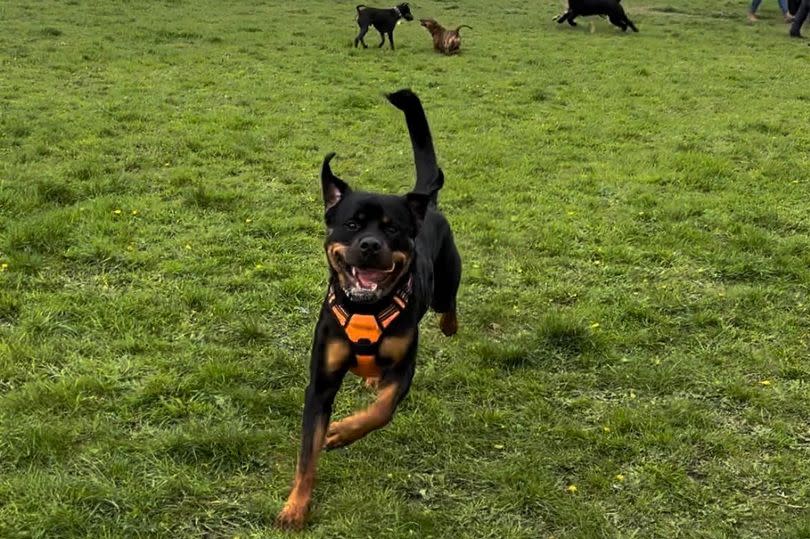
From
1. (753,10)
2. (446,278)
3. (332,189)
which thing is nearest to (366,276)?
(332,189)

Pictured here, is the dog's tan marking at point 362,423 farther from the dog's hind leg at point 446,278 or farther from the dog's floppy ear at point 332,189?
the dog's hind leg at point 446,278

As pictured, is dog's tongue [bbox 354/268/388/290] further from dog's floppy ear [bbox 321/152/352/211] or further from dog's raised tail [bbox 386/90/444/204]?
dog's raised tail [bbox 386/90/444/204]

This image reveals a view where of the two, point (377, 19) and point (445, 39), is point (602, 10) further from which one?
point (377, 19)

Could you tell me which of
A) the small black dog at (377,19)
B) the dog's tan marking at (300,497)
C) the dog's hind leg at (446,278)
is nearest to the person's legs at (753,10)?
the small black dog at (377,19)

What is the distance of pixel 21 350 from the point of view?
444cm

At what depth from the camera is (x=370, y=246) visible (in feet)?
10.8

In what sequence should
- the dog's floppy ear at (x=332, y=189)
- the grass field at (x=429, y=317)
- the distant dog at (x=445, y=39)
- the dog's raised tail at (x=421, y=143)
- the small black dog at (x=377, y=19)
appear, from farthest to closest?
1. the small black dog at (x=377, y=19)
2. the distant dog at (x=445, y=39)
3. the dog's raised tail at (x=421, y=143)
4. the dog's floppy ear at (x=332, y=189)
5. the grass field at (x=429, y=317)

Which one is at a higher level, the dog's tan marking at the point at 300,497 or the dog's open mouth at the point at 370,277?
the dog's open mouth at the point at 370,277

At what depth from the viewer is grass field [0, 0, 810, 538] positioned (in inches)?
137

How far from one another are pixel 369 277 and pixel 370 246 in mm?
157

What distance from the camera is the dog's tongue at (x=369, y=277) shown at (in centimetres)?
335

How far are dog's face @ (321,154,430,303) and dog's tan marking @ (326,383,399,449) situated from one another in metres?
0.44

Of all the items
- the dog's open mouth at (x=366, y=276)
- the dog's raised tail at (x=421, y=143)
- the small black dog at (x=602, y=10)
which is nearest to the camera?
the dog's open mouth at (x=366, y=276)

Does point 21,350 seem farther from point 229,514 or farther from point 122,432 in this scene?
point 229,514
